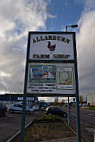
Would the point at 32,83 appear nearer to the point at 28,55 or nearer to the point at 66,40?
the point at 28,55

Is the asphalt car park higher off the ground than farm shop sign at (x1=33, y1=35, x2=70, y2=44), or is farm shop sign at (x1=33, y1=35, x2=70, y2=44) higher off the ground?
farm shop sign at (x1=33, y1=35, x2=70, y2=44)

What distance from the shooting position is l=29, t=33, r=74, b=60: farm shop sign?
5.38m

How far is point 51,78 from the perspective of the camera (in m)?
5.18

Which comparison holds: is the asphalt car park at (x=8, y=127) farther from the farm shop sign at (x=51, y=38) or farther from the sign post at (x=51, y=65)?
the farm shop sign at (x=51, y=38)

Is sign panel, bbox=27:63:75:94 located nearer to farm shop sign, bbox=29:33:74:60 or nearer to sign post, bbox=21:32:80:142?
sign post, bbox=21:32:80:142

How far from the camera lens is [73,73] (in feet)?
17.1

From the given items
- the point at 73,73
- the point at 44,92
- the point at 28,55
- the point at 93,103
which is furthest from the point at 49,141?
the point at 93,103

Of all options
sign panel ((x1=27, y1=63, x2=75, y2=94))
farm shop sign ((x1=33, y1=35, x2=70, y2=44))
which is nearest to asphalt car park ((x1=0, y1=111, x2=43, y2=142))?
sign panel ((x1=27, y1=63, x2=75, y2=94))

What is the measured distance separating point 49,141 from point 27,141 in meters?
1.01

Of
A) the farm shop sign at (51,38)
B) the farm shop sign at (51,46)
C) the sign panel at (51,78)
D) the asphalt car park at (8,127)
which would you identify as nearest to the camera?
the sign panel at (51,78)

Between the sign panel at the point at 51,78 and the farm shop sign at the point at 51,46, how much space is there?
280mm

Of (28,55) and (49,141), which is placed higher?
(28,55)

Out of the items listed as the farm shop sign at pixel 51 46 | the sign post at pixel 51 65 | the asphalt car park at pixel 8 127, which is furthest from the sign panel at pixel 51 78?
the asphalt car park at pixel 8 127

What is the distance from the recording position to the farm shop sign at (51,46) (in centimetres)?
538
